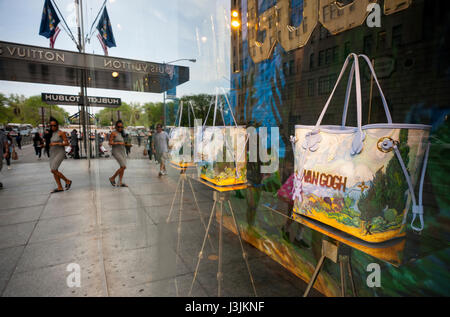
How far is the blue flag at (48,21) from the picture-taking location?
8055 millimetres

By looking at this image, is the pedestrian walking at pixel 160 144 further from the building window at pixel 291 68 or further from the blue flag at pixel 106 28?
the blue flag at pixel 106 28

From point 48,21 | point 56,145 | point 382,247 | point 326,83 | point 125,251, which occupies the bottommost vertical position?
point 125,251

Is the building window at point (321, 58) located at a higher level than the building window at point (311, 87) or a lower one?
higher

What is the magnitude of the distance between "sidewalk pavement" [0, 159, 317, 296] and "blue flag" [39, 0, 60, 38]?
22.1 ft

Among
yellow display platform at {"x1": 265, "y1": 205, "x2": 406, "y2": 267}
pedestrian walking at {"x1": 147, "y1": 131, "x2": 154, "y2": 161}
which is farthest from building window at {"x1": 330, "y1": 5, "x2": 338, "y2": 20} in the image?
pedestrian walking at {"x1": 147, "y1": 131, "x2": 154, "y2": 161}

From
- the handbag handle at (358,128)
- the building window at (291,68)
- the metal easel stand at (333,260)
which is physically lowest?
the metal easel stand at (333,260)

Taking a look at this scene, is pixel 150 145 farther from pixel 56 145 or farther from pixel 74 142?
pixel 74 142

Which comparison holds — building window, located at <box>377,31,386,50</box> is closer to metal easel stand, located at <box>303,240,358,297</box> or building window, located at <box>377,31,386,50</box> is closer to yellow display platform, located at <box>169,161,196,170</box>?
metal easel stand, located at <box>303,240,358,297</box>

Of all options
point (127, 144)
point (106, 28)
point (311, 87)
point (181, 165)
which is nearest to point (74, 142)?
point (127, 144)

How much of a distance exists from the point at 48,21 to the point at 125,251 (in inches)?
373

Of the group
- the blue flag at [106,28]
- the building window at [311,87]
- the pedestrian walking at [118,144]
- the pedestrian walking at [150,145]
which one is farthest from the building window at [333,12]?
the pedestrian walking at [118,144]

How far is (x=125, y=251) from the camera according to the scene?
8.77ft

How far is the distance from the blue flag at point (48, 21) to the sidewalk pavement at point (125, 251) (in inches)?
266
